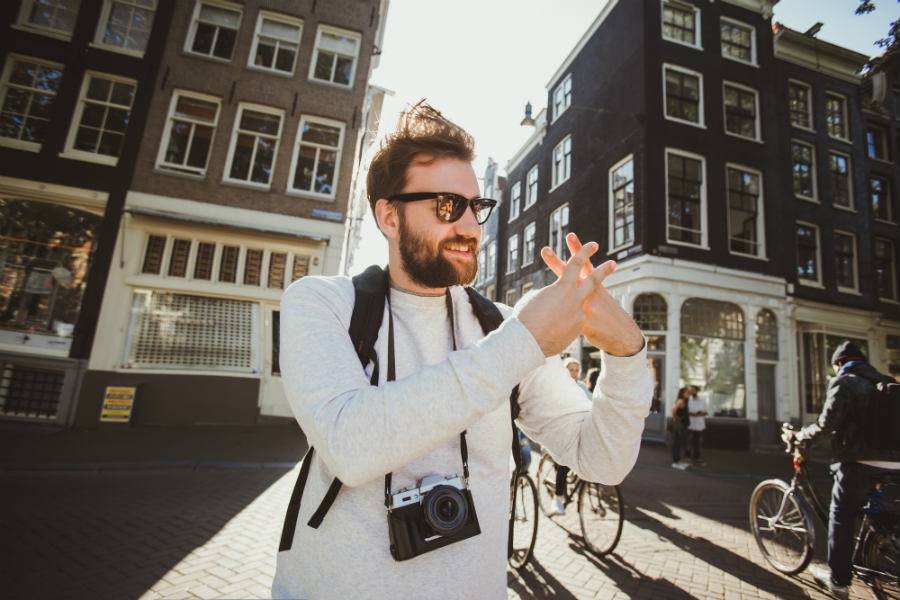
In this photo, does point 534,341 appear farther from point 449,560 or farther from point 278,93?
point 278,93

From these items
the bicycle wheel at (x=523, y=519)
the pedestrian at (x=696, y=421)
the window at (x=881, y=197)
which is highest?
the window at (x=881, y=197)

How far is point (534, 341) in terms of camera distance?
0.83 m

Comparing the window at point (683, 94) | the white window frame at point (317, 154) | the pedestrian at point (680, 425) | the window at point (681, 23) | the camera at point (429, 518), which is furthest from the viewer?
the window at point (681, 23)

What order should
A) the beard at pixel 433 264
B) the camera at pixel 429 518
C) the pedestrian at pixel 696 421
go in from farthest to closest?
the pedestrian at pixel 696 421
the beard at pixel 433 264
the camera at pixel 429 518

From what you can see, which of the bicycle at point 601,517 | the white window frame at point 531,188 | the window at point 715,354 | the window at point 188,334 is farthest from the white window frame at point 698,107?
the window at point 188,334

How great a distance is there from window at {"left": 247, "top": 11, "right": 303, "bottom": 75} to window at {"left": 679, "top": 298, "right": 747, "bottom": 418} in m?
14.3

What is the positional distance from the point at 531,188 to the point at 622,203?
7692 millimetres

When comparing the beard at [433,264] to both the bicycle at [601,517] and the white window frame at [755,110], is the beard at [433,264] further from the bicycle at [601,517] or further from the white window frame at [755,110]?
the white window frame at [755,110]

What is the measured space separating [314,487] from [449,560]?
1.28 feet

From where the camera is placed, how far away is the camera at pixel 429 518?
36.5 inches

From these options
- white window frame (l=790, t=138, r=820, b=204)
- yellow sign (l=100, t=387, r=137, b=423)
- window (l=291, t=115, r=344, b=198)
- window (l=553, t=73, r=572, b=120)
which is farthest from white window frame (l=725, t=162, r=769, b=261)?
yellow sign (l=100, t=387, r=137, b=423)

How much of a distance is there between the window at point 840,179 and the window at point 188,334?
21.9m

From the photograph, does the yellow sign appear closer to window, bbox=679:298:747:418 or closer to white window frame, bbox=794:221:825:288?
window, bbox=679:298:747:418

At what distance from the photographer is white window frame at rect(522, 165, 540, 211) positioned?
67.3 ft
